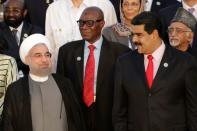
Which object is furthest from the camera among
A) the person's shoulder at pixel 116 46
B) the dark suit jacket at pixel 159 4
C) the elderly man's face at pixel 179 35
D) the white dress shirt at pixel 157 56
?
the dark suit jacket at pixel 159 4

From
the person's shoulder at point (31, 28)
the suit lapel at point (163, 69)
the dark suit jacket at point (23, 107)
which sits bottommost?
the dark suit jacket at point (23, 107)

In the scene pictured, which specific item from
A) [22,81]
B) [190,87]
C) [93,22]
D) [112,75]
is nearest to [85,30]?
[93,22]

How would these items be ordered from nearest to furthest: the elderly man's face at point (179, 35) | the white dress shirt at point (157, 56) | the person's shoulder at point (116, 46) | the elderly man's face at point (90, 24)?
the white dress shirt at point (157, 56) < the elderly man's face at point (90, 24) < the person's shoulder at point (116, 46) < the elderly man's face at point (179, 35)

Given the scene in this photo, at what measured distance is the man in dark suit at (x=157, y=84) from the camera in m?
5.19

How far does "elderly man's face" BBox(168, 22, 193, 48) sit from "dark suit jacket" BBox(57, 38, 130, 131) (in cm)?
63

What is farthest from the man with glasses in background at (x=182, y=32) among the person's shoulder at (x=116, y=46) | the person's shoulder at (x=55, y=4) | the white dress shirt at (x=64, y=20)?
the person's shoulder at (x=55, y=4)

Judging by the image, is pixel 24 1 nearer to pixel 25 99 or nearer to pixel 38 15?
pixel 38 15

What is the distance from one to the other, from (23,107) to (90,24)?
1.19 m

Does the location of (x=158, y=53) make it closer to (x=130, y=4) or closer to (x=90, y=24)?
(x=90, y=24)

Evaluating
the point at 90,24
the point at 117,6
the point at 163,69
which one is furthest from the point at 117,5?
the point at 163,69

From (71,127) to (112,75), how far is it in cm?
83

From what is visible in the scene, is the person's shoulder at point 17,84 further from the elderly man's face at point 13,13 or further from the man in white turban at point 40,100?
the elderly man's face at point 13,13

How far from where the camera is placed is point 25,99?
542 centimetres

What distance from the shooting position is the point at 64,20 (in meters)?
6.92
